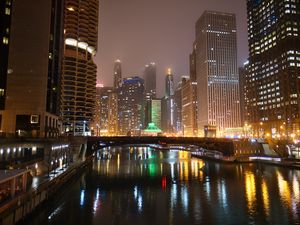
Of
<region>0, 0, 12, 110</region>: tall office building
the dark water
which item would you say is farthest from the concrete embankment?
<region>0, 0, 12, 110</region>: tall office building

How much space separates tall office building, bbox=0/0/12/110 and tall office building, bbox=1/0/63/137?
1.09 meters

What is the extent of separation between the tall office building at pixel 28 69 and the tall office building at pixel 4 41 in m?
1.09

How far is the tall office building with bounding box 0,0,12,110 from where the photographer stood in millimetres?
86688

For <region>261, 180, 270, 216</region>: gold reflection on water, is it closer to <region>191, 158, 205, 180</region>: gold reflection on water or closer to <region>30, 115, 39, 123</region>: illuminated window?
<region>191, 158, 205, 180</region>: gold reflection on water

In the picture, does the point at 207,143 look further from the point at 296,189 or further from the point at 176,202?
the point at 176,202

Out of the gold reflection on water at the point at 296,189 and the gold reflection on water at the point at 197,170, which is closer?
the gold reflection on water at the point at 296,189

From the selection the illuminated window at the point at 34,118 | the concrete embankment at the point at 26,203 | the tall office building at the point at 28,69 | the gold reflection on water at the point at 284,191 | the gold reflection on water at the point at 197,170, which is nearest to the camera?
the concrete embankment at the point at 26,203

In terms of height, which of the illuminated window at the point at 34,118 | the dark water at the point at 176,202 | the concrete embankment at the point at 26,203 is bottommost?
the dark water at the point at 176,202

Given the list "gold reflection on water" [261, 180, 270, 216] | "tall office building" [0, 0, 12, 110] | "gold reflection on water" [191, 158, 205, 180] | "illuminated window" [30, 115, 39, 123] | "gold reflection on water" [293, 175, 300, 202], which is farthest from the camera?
"illuminated window" [30, 115, 39, 123]

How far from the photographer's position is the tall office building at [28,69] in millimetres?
87688

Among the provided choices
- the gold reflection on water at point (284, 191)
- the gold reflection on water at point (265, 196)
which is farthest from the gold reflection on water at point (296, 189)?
the gold reflection on water at point (265, 196)

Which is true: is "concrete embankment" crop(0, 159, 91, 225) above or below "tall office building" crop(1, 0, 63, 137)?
below

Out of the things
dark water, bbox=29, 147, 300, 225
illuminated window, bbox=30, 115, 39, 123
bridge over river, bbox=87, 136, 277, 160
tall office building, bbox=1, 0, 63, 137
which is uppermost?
tall office building, bbox=1, 0, 63, 137

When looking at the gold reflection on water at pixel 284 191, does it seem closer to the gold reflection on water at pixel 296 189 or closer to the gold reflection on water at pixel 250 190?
the gold reflection on water at pixel 296 189
